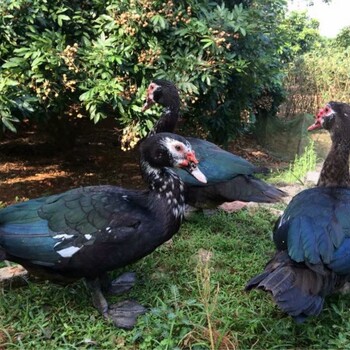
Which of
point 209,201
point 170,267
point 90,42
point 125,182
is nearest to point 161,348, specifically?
point 170,267

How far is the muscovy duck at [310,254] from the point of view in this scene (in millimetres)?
2135

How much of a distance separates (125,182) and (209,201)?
3225 millimetres

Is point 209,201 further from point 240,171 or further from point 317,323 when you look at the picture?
point 317,323

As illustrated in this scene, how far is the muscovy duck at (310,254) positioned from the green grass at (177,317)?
253 mm

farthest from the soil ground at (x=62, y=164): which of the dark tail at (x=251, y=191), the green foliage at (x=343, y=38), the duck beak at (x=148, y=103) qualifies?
the green foliage at (x=343, y=38)

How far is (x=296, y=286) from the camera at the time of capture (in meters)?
2.17

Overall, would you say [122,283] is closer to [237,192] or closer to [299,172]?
[237,192]

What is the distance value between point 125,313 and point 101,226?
52 cm

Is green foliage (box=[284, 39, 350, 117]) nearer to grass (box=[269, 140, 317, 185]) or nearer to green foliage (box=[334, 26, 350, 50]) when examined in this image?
grass (box=[269, 140, 317, 185])

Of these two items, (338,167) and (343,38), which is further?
(343,38)

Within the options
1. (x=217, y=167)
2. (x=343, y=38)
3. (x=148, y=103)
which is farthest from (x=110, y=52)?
(x=343, y=38)

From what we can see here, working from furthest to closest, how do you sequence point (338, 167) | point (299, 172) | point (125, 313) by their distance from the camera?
point (299, 172) < point (338, 167) < point (125, 313)

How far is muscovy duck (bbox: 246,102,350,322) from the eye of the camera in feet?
7.00

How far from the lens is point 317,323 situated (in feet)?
8.04
